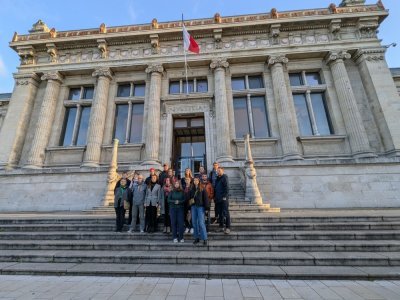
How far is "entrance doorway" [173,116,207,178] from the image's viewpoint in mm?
14117

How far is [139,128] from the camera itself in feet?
48.4

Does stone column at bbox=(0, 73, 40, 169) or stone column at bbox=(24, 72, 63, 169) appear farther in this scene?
stone column at bbox=(0, 73, 40, 169)

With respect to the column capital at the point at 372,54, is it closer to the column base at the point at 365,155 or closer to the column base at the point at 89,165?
the column base at the point at 365,155

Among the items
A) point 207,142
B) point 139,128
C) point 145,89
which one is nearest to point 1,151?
point 139,128

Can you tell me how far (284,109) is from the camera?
520 inches

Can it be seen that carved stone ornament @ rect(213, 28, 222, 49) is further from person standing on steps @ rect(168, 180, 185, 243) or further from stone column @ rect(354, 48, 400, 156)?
person standing on steps @ rect(168, 180, 185, 243)

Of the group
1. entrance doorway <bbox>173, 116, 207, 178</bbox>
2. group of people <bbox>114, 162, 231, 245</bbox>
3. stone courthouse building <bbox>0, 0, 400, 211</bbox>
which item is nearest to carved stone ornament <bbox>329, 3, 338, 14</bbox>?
stone courthouse building <bbox>0, 0, 400, 211</bbox>

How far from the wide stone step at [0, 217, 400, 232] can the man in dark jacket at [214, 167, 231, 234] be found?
1.61 feet

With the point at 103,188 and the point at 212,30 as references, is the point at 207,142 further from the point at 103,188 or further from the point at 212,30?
the point at 212,30

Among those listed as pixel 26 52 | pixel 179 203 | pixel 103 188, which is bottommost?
pixel 179 203

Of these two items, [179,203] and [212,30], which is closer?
[179,203]

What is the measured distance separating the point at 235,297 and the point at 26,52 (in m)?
20.4

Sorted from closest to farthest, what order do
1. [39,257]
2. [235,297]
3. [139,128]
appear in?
[235,297], [39,257], [139,128]

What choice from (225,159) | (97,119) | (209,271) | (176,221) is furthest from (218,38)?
(209,271)
